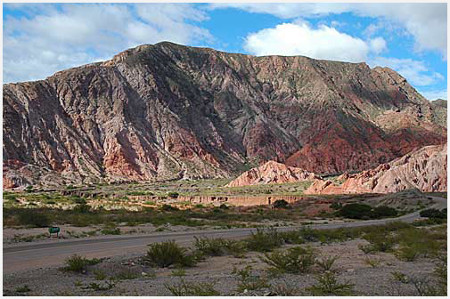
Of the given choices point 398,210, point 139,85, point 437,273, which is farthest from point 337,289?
point 139,85

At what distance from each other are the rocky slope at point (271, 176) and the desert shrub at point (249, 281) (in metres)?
80.1

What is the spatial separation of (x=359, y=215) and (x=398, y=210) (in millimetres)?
8009

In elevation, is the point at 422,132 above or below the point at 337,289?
above

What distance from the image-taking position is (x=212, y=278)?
493 inches

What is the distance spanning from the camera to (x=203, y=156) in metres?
110

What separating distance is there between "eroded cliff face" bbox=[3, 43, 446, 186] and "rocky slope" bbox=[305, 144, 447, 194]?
32835 millimetres

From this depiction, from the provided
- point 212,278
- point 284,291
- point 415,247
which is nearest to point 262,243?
point 415,247

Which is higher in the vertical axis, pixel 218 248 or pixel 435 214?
pixel 218 248

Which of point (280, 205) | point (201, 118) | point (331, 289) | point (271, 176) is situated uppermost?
point (201, 118)

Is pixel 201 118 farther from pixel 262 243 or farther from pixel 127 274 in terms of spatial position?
pixel 127 274

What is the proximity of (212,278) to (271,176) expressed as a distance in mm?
84841

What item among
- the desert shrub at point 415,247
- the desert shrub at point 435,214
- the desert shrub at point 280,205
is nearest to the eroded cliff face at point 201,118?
the desert shrub at point 280,205

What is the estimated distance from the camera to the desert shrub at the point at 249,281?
10508 mm

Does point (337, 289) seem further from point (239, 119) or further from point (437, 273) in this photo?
point (239, 119)
